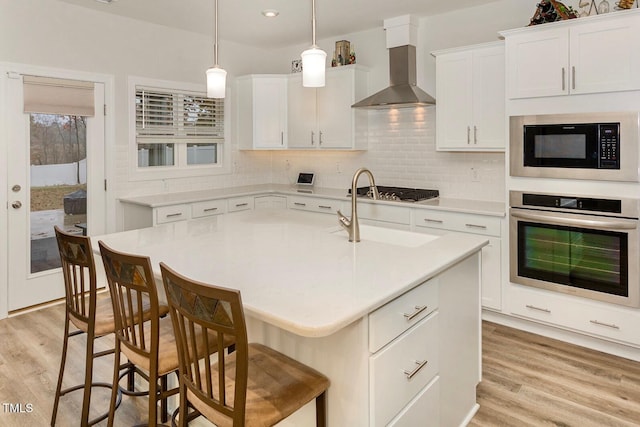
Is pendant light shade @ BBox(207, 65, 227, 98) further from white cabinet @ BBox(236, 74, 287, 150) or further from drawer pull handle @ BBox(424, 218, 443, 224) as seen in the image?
white cabinet @ BBox(236, 74, 287, 150)

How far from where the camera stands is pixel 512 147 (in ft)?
11.3

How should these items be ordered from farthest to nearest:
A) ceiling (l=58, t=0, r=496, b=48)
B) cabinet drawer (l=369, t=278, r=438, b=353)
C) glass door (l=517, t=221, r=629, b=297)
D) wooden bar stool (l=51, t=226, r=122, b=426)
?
ceiling (l=58, t=0, r=496, b=48), glass door (l=517, t=221, r=629, b=297), wooden bar stool (l=51, t=226, r=122, b=426), cabinet drawer (l=369, t=278, r=438, b=353)

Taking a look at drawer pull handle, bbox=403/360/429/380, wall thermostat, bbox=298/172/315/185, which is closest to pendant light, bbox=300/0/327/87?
drawer pull handle, bbox=403/360/429/380

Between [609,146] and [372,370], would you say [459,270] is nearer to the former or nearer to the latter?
[372,370]

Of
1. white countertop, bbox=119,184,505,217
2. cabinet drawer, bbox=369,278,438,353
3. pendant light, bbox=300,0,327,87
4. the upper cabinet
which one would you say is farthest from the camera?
white countertop, bbox=119,184,505,217

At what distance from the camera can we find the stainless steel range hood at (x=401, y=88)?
13.9 feet

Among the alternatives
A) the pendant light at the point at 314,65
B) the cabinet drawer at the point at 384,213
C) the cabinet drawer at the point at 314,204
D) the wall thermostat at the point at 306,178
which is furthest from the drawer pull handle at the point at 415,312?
the wall thermostat at the point at 306,178

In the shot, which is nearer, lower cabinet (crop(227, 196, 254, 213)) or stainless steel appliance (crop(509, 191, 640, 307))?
stainless steel appliance (crop(509, 191, 640, 307))

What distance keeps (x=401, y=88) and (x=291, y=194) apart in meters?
1.75

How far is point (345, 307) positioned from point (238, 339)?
357 millimetres

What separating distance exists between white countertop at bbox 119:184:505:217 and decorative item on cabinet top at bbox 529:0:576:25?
1479mm

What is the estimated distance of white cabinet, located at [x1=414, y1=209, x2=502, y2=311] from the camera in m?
3.63

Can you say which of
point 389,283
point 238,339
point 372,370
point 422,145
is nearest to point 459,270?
point 389,283

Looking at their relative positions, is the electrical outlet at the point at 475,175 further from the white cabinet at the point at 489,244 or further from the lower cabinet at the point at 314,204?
the lower cabinet at the point at 314,204
